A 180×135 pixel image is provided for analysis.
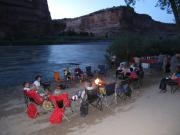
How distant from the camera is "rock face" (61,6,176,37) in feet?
517

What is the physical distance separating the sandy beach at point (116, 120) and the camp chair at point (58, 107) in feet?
0.67

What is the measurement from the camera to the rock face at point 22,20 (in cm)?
9881

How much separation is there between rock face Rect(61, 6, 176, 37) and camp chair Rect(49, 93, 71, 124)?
132 metres

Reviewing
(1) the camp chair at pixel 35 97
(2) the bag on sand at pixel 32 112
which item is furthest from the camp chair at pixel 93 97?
(2) the bag on sand at pixel 32 112

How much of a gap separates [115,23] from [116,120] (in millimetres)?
150511

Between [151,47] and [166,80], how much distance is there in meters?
14.9

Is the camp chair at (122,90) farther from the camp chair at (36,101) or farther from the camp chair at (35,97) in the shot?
the camp chair at (35,97)

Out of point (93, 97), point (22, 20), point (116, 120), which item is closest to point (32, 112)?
point (93, 97)

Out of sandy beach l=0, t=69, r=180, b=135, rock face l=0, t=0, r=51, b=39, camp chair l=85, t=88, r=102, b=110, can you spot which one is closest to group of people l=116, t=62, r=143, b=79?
sandy beach l=0, t=69, r=180, b=135

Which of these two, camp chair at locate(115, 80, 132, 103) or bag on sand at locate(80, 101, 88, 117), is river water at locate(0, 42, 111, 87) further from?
bag on sand at locate(80, 101, 88, 117)

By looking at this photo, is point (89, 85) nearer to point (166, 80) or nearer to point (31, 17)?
point (166, 80)

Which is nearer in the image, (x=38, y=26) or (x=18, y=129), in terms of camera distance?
(x=18, y=129)

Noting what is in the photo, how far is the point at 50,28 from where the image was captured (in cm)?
11831

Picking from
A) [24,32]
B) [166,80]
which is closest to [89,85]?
[166,80]
